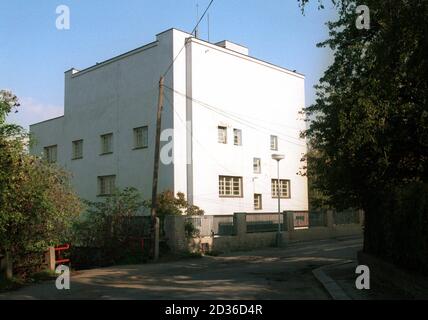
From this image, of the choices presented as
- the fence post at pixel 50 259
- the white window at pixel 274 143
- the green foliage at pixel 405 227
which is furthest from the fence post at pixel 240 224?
the green foliage at pixel 405 227

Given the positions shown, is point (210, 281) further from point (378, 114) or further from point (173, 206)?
point (173, 206)

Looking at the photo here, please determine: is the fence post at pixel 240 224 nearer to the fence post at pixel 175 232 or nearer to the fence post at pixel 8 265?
the fence post at pixel 175 232

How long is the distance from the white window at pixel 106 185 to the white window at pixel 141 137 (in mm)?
3114

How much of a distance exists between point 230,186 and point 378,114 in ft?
66.4

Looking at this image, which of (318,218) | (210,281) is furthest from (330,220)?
(210,281)

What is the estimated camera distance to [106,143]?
35.2 m

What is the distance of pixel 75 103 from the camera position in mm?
37906

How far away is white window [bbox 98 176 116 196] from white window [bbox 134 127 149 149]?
123 inches

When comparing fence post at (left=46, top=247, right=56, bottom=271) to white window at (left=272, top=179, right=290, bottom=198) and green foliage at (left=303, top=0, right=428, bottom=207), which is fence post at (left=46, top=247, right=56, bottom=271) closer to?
green foliage at (left=303, top=0, right=428, bottom=207)

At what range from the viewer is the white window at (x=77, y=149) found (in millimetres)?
37531

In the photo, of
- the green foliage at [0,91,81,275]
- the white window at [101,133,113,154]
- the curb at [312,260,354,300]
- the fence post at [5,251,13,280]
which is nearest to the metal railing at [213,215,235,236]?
the curb at [312,260,354,300]
